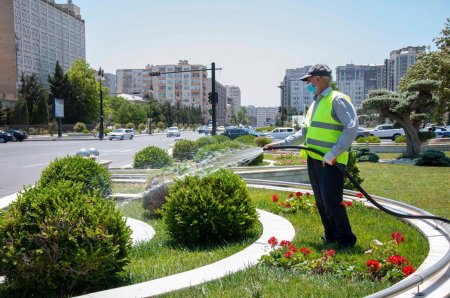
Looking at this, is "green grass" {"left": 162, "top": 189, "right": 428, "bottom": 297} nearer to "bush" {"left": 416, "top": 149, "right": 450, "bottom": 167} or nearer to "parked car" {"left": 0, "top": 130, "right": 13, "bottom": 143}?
"bush" {"left": 416, "top": 149, "right": 450, "bottom": 167}

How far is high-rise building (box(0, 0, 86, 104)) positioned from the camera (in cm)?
8250

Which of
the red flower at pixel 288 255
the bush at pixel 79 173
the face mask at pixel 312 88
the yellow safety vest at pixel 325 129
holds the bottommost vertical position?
the red flower at pixel 288 255

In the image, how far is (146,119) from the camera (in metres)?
111

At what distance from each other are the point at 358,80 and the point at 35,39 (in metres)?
124

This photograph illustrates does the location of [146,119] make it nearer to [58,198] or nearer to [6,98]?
[6,98]

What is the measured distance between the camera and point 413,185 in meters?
12.9

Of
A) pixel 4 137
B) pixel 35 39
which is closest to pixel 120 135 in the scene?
pixel 4 137

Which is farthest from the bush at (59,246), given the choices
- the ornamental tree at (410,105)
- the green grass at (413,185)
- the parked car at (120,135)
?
the parked car at (120,135)

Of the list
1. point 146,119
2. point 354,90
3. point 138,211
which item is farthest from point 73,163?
point 354,90

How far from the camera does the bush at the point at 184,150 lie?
20078 mm

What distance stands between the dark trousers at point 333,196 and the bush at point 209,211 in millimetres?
986

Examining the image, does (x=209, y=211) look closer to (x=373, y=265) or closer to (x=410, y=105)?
(x=373, y=265)

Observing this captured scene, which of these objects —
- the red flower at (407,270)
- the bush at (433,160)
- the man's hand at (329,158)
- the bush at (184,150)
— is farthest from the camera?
the bush at (184,150)

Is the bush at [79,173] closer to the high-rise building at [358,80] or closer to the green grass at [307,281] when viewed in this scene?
the green grass at [307,281]
